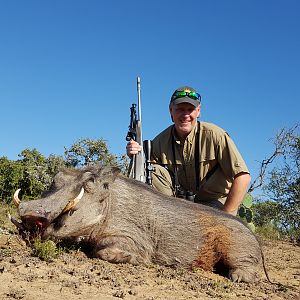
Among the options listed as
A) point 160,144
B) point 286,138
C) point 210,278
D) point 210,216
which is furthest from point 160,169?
point 286,138

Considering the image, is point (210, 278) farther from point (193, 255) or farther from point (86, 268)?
point (86, 268)

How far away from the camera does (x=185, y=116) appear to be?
6.69 m

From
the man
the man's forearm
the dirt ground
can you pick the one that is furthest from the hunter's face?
the dirt ground

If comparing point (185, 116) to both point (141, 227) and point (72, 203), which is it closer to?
point (141, 227)

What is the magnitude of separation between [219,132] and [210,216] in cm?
150

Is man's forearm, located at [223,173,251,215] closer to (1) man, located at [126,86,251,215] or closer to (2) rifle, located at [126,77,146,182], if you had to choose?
(1) man, located at [126,86,251,215]

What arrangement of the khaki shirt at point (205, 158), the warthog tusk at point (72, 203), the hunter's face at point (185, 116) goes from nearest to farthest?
1. the warthog tusk at point (72, 203)
2. the khaki shirt at point (205, 158)
3. the hunter's face at point (185, 116)

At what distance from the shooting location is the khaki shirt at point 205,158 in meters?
6.46

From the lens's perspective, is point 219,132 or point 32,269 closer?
point 32,269

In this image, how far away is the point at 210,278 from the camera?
15.8ft

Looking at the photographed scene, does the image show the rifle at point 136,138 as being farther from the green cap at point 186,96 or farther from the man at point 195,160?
the green cap at point 186,96

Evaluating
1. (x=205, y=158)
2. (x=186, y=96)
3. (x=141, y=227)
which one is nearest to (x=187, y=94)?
(x=186, y=96)

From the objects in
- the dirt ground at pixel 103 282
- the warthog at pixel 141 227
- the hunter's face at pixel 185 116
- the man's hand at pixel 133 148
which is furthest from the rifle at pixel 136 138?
the dirt ground at pixel 103 282

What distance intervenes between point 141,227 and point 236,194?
1526 mm
